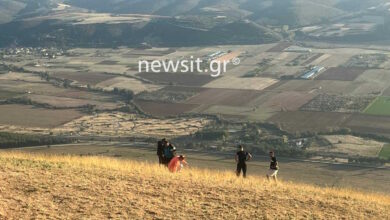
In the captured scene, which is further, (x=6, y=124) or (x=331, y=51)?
(x=331, y=51)

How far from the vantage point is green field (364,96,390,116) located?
7925cm

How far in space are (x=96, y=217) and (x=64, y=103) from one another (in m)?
77.9

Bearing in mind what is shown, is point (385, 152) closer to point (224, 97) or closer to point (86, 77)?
point (224, 97)

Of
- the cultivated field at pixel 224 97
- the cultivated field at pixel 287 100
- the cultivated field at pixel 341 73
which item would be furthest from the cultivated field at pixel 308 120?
the cultivated field at pixel 341 73

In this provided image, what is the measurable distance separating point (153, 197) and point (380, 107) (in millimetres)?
71604

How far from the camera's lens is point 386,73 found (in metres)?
110

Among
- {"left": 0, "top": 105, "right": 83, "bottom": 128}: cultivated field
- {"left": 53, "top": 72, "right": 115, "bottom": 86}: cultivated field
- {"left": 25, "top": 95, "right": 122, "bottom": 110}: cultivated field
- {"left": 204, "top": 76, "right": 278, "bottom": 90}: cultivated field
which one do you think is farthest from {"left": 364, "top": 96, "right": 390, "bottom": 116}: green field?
{"left": 53, "top": 72, "right": 115, "bottom": 86}: cultivated field

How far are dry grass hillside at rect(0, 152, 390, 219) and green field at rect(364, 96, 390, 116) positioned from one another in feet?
202

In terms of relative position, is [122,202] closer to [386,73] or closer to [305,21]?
[386,73]

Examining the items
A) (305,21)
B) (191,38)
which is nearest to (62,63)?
(191,38)

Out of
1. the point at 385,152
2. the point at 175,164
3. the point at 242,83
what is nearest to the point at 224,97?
the point at 242,83

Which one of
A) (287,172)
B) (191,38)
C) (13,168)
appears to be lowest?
(287,172)

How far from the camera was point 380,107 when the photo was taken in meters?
82.4

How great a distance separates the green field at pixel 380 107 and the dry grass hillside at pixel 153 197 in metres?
61.5
